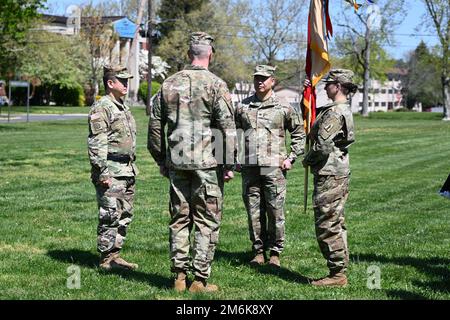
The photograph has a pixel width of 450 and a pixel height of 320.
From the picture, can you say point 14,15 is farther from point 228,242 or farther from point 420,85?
point 420,85

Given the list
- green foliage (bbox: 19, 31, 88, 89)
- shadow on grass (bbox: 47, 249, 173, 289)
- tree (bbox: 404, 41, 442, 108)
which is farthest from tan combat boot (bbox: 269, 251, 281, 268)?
tree (bbox: 404, 41, 442, 108)

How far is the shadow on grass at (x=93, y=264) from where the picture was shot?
6.83 meters

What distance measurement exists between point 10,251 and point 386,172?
12682mm

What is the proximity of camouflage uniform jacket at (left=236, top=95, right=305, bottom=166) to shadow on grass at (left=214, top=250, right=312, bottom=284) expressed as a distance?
113 cm

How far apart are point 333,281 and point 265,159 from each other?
5.58 ft

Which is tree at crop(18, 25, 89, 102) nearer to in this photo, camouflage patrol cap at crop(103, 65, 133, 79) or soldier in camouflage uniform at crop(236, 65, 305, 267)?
camouflage patrol cap at crop(103, 65, 133, 79)

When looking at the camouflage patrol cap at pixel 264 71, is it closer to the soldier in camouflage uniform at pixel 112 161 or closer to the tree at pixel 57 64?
the soldier in camouflage uniform at pixel 112 161

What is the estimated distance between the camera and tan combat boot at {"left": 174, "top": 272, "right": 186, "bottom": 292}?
20.9 feet

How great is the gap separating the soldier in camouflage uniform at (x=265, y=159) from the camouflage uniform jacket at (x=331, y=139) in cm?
100

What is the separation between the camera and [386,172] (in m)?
18.8

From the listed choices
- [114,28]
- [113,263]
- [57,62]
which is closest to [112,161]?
[113,263]

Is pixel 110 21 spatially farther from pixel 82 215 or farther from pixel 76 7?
pixel 82 215

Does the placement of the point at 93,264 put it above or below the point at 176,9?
below

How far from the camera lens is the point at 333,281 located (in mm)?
6793
